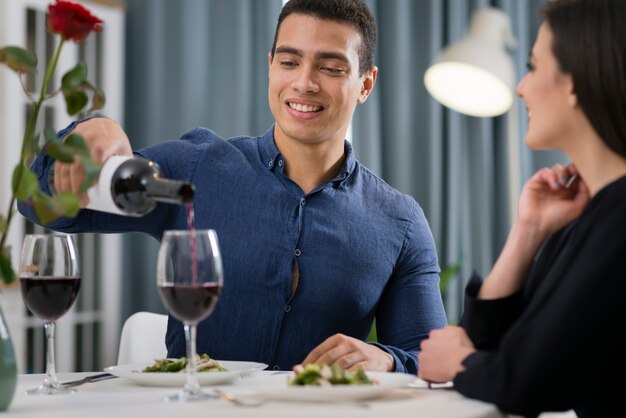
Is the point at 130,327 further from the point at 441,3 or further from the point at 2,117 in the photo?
the point at 441,3

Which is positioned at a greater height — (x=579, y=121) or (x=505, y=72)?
(x=505, y=72)

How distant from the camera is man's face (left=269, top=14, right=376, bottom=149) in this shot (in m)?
2.28

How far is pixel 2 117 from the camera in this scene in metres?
4.07

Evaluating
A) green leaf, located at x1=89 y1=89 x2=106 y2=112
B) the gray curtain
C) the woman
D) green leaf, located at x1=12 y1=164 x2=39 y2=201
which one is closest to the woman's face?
the woman

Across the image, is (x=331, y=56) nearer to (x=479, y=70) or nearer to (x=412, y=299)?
(x=412, y=299)

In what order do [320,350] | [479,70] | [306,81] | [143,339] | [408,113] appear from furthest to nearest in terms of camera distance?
[408,113] → [479,70] → [306,81] → [143,339] → [320,350]

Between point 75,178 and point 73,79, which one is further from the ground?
point 73,79

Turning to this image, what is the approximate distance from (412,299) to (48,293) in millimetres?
1066

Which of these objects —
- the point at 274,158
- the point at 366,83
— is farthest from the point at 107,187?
the point at 366,83

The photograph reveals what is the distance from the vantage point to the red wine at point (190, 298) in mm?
1267

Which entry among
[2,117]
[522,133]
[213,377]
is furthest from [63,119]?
[213,377]

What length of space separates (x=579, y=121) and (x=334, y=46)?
0.97m

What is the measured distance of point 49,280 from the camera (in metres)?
1.38

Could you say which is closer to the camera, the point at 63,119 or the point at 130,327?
the point at 130,327
